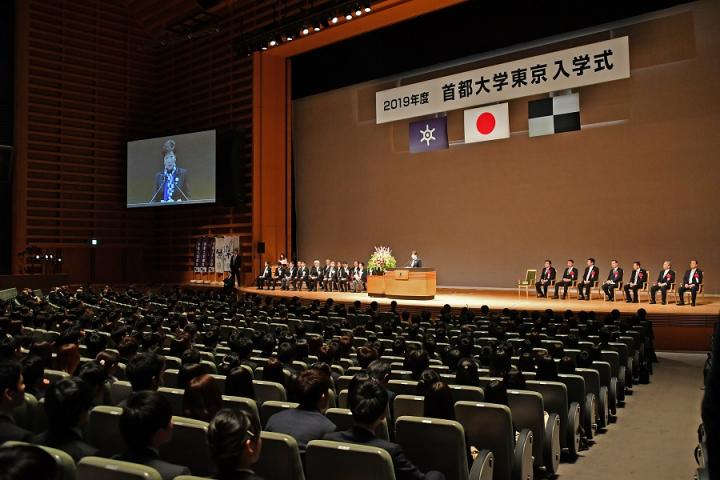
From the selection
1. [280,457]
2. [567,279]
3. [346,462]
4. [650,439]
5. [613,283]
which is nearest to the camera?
[346,462]

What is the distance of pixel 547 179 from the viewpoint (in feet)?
44.0

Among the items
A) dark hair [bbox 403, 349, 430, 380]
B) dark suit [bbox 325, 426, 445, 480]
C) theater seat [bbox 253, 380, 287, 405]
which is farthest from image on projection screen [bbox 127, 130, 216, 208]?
dark suit [bbox 325, 426, 445, 480]

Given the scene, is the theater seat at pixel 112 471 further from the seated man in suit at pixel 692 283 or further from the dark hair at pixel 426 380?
the seated man in suit at pixel 692 283

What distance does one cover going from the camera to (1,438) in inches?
96.3

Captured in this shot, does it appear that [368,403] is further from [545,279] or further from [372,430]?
[545,279]

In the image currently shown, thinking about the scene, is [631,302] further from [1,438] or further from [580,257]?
[1,438]

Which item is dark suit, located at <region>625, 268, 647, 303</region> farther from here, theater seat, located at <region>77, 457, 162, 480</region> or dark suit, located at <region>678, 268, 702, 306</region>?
theater seat, located at <region>77, 457, 162, 480</region>

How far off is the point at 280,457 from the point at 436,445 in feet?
2.32

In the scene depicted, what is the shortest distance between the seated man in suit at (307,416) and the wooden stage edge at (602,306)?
5.13 m

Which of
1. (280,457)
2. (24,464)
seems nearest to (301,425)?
(280,457)

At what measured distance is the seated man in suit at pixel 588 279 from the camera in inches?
455

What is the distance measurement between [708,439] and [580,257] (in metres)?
12.5

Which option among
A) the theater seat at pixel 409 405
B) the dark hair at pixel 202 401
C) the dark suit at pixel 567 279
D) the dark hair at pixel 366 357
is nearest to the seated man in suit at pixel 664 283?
the dark suit at pixel 567 279

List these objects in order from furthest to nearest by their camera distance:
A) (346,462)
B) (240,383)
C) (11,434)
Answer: (240,383) < (11,434) < (346,462)
